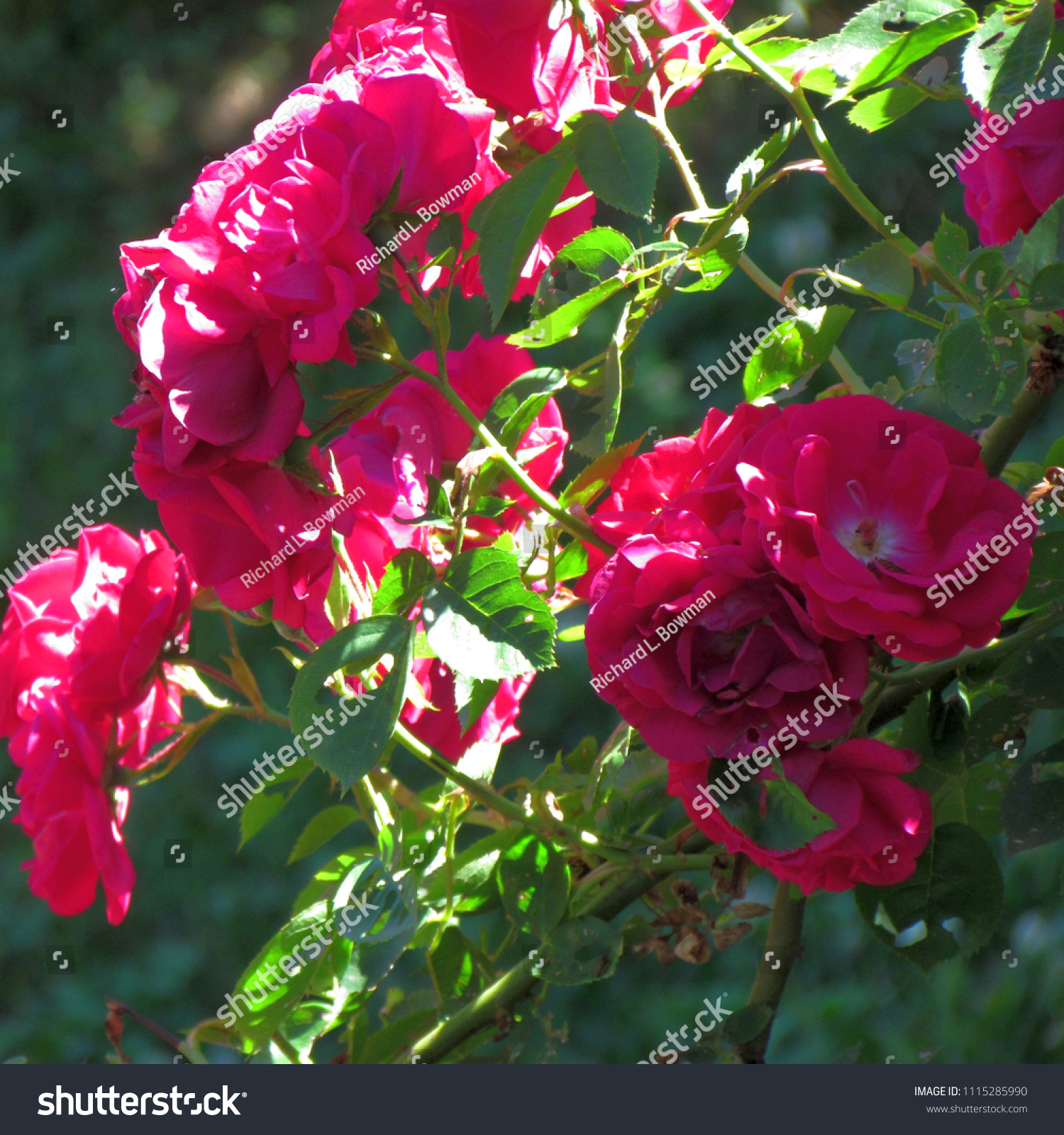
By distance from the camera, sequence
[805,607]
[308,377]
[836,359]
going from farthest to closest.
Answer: [308,377] → [836,359] → [805,607]

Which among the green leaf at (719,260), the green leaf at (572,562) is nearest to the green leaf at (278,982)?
the green leaf at (572,562)

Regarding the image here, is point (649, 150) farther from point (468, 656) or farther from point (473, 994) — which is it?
point (473, 994)

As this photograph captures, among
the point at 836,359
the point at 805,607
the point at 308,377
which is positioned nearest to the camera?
the point at 805,607

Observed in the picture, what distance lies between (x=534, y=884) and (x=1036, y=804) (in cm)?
16

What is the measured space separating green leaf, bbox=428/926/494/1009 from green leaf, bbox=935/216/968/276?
30cm

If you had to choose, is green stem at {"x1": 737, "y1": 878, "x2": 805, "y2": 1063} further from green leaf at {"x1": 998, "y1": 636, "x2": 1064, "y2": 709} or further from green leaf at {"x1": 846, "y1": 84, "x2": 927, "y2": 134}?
green leaf at {"x1": 846, "y1": 84, "x2": 927, "y2": 134}

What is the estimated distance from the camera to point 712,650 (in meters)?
0.32

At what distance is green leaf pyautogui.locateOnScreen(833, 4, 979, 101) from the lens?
1.10 feet

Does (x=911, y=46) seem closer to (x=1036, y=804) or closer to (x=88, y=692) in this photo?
(x=1036, y=804)

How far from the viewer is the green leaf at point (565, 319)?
1.14 feet

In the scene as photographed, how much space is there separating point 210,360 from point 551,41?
0.14 metres

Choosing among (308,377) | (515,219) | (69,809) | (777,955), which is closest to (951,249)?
(515,219)

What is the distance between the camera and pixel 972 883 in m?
0.38

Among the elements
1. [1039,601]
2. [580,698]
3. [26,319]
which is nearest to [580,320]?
[1039,601]
